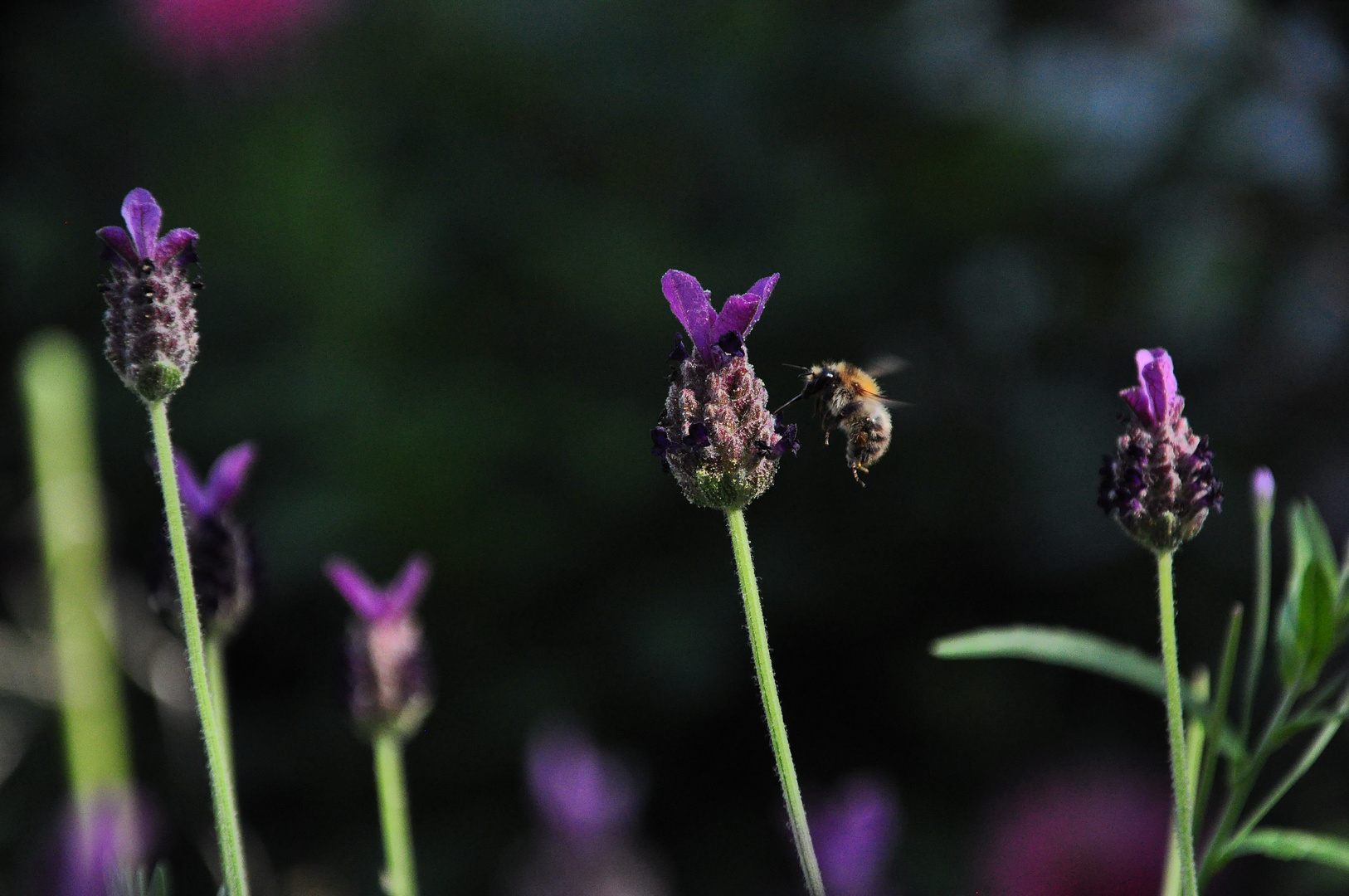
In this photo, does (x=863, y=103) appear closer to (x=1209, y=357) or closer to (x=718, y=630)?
(x=1209, y=357)

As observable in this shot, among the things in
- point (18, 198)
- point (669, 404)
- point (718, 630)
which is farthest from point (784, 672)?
point (669, 404)

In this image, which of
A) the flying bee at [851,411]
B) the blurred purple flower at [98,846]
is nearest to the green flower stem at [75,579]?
the blurred purple flower at [98,846]

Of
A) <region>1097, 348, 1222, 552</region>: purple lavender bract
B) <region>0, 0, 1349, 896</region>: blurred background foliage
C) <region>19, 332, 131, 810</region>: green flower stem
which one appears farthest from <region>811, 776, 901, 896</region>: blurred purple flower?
<region>0, 0, 1349, 896</region>: blurred background foliage

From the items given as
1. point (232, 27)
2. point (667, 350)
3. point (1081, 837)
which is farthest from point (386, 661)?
point (232, 27)

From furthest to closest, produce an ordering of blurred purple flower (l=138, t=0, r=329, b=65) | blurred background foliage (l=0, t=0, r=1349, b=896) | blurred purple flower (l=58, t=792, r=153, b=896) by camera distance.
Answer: blurred purple flower (l=138, t=0, r=329, b=65)
blurred background foliage (l=0, t=0, r=1349, b=896)
blurred purple flower (l=58, t=792, r=153, b=896)

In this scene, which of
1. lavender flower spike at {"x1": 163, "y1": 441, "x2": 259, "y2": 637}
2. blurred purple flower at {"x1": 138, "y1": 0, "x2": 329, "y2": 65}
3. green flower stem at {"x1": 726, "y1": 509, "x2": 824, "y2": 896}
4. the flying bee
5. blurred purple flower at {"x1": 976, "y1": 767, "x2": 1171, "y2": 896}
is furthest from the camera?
blurred purple flower at {"x1": 138, "y1": 0, "x2": 329, "y2": 65}

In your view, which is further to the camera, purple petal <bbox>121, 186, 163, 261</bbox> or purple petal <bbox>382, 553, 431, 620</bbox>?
purple petal <bbox>382, 553, 431, 620</bbox>

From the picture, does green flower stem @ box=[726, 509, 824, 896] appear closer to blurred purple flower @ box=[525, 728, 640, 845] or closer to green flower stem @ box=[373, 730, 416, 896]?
blurred purple flower @ box=[525, 728, 640, 845]
